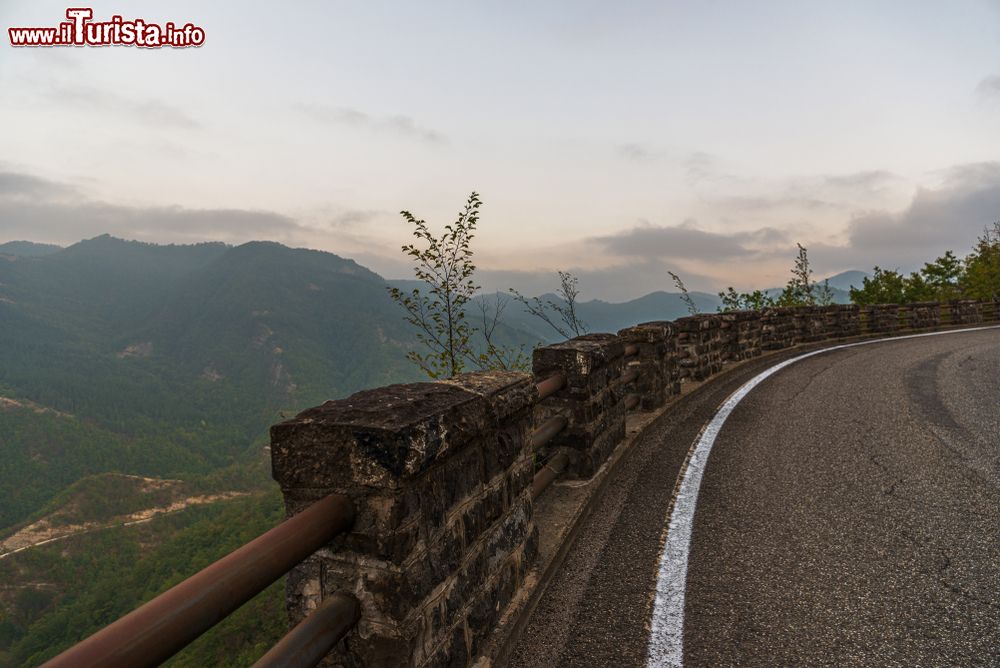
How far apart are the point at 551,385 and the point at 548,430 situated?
13.5 inches

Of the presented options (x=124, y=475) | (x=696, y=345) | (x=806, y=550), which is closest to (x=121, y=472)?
(x=124, y=475)

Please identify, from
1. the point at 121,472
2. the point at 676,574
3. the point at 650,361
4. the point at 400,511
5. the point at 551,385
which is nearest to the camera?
the point at 400,511

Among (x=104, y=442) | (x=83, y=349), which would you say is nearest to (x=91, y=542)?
(x=104, y=442)

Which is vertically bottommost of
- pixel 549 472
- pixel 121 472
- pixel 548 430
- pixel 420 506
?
pixel 121 472

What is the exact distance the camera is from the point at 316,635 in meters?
1.54

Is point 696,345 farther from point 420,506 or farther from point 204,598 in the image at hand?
point 204,598

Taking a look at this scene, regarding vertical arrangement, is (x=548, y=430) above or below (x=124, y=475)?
above

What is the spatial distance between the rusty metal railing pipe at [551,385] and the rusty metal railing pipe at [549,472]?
0.53 metres

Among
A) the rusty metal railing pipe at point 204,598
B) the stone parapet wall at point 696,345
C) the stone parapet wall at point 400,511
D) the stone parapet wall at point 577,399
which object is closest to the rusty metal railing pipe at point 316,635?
the stone parapet wall at point 400,511

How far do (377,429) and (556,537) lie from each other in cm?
194

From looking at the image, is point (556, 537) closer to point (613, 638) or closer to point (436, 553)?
point (613, 638)

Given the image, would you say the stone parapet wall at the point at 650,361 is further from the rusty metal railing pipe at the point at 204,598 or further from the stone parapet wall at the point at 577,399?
the rusty metal railing pipe at the point at 204,598

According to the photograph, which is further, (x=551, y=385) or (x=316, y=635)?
(x=551, y=385)

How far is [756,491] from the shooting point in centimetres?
375
